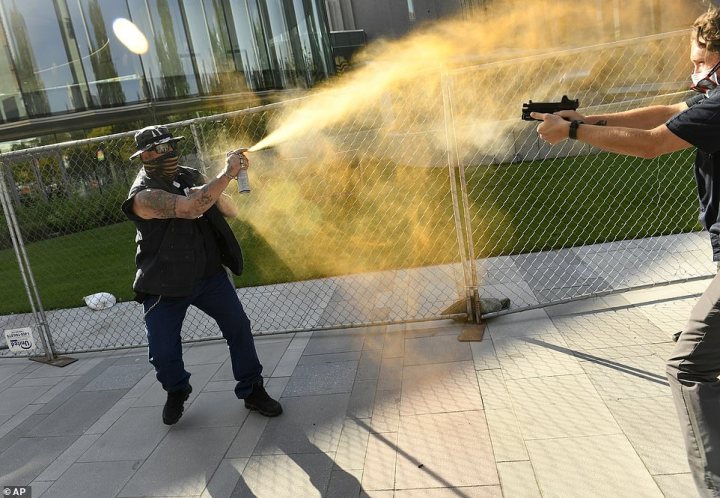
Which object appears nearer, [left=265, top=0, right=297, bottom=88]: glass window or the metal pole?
the metal pole

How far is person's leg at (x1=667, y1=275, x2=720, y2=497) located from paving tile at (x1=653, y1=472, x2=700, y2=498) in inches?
5.5

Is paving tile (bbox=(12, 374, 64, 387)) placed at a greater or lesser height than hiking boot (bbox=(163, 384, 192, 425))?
lesser

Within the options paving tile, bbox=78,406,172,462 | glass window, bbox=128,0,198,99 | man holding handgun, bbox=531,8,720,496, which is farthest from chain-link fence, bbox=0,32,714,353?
glass window, bbox=128,0,198,99

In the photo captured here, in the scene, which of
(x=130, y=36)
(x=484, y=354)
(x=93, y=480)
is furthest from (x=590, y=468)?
(x=130, y=36)

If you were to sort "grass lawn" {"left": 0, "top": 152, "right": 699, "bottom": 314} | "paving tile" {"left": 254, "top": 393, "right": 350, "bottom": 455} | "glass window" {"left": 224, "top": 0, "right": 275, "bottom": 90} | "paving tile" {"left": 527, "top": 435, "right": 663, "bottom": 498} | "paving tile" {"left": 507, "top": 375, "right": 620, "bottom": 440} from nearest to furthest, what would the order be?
"paving tile" {"left": 527, "top": 435, "right": 663, "bottom": 498} < "paving tile" {"left": 507, "top": 375, "right": 620, "bottom": 440} < "paving tile" {"left": 254, "top": 393, "right": 350, "bottom": 455} < "grass lawn" {"left": 0, "top": 152, "right": 699, "bottom": 314} < "glass window" {"left": 224, "top": 0, "right": 275, "bottom": 90}

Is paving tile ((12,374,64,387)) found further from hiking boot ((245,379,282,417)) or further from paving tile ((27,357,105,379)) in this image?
hiking boot ((245,379,282,417))

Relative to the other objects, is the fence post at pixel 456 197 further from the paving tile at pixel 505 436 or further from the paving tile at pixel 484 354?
the paving tile at pixel 505 436

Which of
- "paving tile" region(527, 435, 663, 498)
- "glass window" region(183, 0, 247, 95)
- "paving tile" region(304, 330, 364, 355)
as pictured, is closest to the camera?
"paving tile" region(527, 435, 663, 498)

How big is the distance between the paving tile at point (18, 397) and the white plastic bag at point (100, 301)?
231cm

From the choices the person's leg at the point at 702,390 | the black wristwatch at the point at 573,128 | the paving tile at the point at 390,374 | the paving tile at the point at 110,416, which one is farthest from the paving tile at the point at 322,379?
the black wristwatch at the point at 573,128

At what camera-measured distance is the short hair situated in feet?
7.46

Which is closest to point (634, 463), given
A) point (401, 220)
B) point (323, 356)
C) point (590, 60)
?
point (323, 356)

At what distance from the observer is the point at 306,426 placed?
346 centimetres

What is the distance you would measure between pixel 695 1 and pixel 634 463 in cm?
1165
